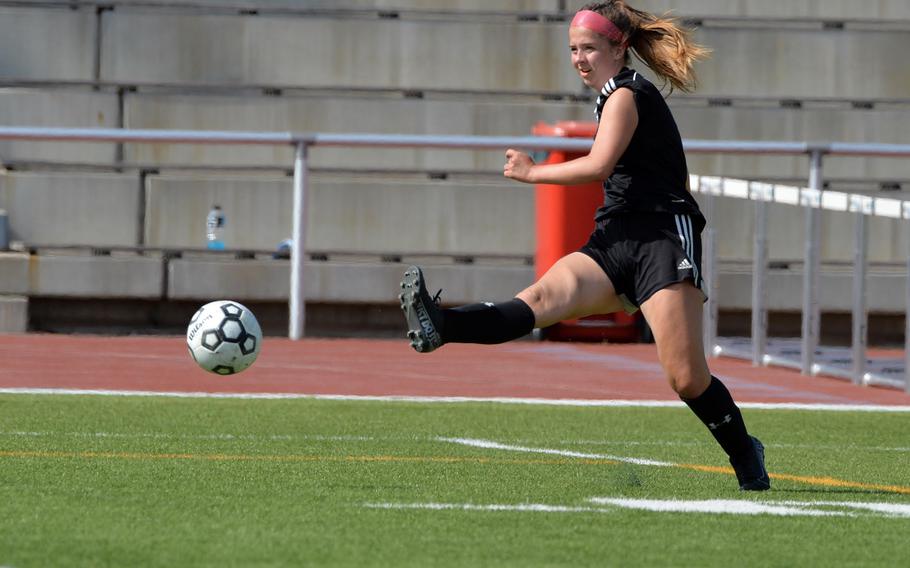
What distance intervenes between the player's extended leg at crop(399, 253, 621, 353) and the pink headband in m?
0.84

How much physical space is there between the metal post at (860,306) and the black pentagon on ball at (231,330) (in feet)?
19.3

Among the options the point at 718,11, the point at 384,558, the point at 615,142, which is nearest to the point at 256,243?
the point at 718,11

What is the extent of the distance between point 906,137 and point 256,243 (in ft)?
21.6

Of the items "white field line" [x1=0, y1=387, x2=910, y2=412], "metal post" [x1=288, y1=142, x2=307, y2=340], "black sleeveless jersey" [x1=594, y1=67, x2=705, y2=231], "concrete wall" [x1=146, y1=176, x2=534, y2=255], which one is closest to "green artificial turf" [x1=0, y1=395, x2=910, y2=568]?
"white field line" [x1=0, y1=387, x2=910, y2=412]

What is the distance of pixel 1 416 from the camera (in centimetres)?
949

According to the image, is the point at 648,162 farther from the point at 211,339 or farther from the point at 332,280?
the point at 332,280

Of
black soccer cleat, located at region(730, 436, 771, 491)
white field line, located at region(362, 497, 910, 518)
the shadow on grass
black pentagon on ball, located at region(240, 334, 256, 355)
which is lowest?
the shadow on grass

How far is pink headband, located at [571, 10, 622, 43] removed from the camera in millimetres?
7004

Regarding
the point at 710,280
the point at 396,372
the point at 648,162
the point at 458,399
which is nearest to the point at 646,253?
the point at 648,162

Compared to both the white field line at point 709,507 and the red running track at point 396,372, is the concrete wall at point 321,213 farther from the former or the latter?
the white field line at point 709,507

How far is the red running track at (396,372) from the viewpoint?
12.0 meters

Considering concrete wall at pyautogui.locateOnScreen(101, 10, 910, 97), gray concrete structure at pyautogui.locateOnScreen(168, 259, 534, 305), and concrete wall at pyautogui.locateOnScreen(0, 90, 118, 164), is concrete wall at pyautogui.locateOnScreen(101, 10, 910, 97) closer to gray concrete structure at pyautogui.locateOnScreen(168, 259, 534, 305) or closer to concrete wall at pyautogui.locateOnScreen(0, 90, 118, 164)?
concrete wall at pyautogui.locateOnScreen(0, 90, 118, 164)

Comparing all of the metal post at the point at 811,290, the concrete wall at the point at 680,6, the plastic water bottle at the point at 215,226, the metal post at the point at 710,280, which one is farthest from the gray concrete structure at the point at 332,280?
the metal post at the point at 811,290

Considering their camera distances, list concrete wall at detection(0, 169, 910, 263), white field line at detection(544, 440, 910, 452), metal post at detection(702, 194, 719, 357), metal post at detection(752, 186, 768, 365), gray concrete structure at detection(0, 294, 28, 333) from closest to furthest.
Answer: white field line at detection(544, 440, 910, 452), metal post at detection(752, 186, 768, 365), metal post at detection(702, 194, 719, 357), gray concrete structure at detection(0, 294, 28, 333), concrete wall at detection(0, 169, 910, 263)
